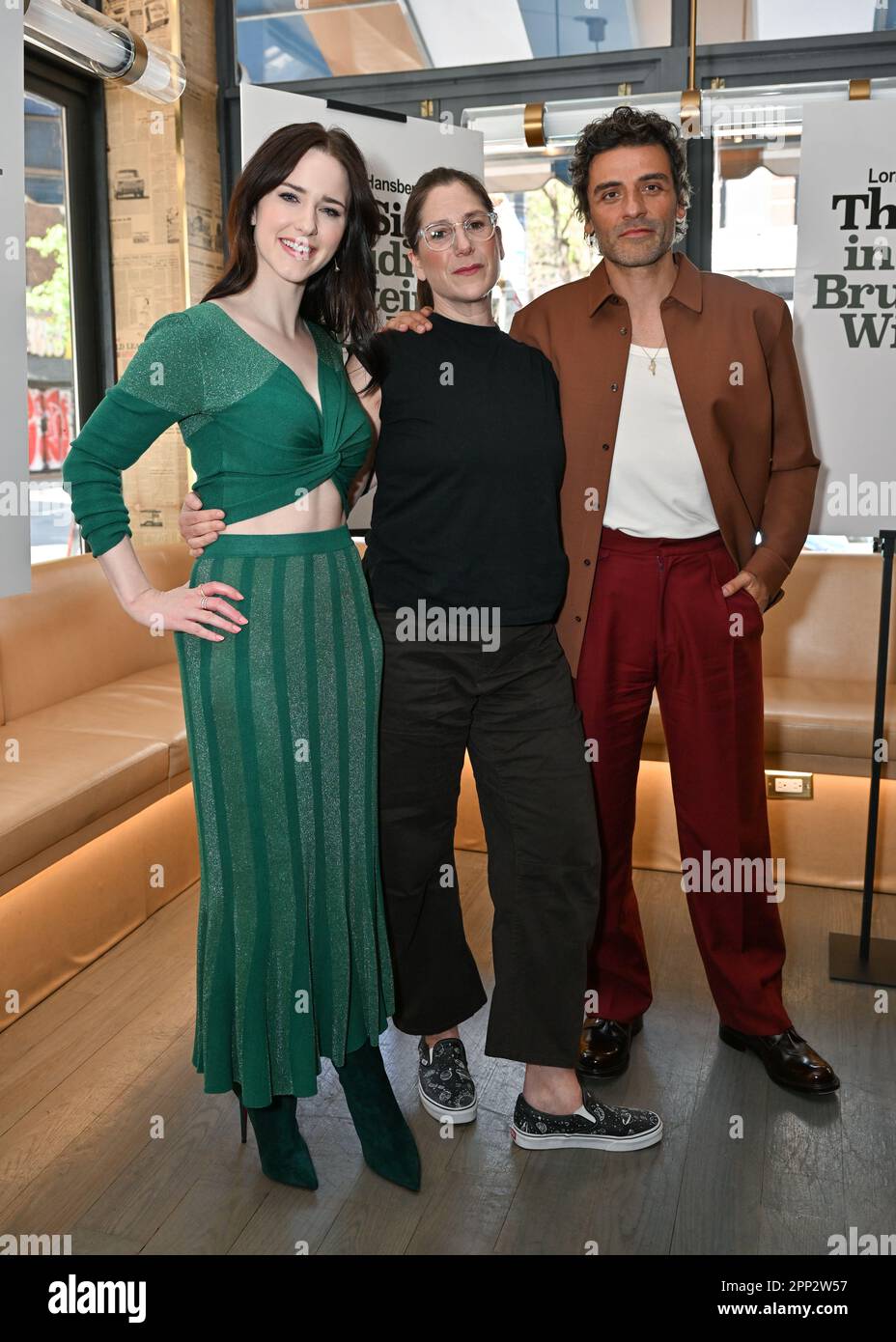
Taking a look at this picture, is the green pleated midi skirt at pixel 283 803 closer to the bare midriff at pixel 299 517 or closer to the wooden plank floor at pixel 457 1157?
the bare midriff at pixel 299 517

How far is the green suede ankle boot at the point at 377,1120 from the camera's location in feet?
6.93

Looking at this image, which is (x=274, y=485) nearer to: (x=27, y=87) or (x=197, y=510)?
(x=197, y=510)

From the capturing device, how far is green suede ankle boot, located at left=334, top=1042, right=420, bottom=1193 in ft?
6.93

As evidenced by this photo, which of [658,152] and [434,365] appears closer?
[434,365]

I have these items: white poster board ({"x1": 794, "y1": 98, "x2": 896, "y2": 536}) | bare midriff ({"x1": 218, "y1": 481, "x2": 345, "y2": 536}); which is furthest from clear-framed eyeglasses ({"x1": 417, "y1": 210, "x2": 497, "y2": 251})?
white poster board ({"x1": 794, "y1": 98, "x2": 896, "y2": 536})

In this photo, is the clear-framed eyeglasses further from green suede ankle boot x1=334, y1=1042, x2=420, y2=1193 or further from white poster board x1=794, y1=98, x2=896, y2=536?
green suede ankle boot x1=334, y1=1042, x2=420, y2=1193

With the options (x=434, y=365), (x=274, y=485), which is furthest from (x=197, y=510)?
(x=434, y=365)

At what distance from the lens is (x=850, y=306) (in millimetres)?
2857

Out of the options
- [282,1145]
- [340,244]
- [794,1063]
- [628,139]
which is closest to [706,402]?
[628,139]

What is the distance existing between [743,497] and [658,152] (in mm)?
665

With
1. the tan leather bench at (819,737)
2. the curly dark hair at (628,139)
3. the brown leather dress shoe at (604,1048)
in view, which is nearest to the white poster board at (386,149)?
the curly dark hair at (628,139)

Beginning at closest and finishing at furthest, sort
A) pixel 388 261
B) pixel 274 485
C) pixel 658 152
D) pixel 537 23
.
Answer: pixel 274 485
pixel 658 152
pixel 388 261
pixel 537 23
